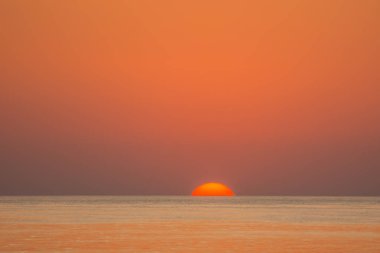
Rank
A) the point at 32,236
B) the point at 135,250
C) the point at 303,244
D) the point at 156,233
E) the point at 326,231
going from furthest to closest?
1. the point at 326,231
2. the point at 156,233
3. the point at 32,236
4. the point at 303,244
5. the point at 135,250

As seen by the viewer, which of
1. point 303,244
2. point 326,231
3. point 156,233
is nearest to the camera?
point 303,244

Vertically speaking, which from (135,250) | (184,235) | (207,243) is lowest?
(135,250)

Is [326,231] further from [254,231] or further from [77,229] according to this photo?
[77,229]

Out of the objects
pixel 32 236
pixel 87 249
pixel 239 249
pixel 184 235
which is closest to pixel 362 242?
pixel 239 249

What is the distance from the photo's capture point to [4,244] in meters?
40.3

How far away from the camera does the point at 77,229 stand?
55.1 metres

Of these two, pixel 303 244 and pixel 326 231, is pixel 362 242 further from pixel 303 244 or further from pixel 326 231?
pixel 326 231

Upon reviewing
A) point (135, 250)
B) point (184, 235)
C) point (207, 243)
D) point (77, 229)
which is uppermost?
point (77, 229)

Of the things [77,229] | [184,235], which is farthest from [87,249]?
[77,229]

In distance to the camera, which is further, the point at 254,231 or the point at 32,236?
the point at 254,231

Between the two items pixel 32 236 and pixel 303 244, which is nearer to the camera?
pixel 303 244

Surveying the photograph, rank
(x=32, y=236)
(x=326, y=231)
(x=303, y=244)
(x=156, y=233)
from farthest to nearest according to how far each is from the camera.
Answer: (x=326, y=231), (x=156, y=233), (x=32, y=236), (x=303, y=244)

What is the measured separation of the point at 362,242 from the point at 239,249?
9224 mm

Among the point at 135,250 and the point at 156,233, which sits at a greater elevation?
the point at 156,233
